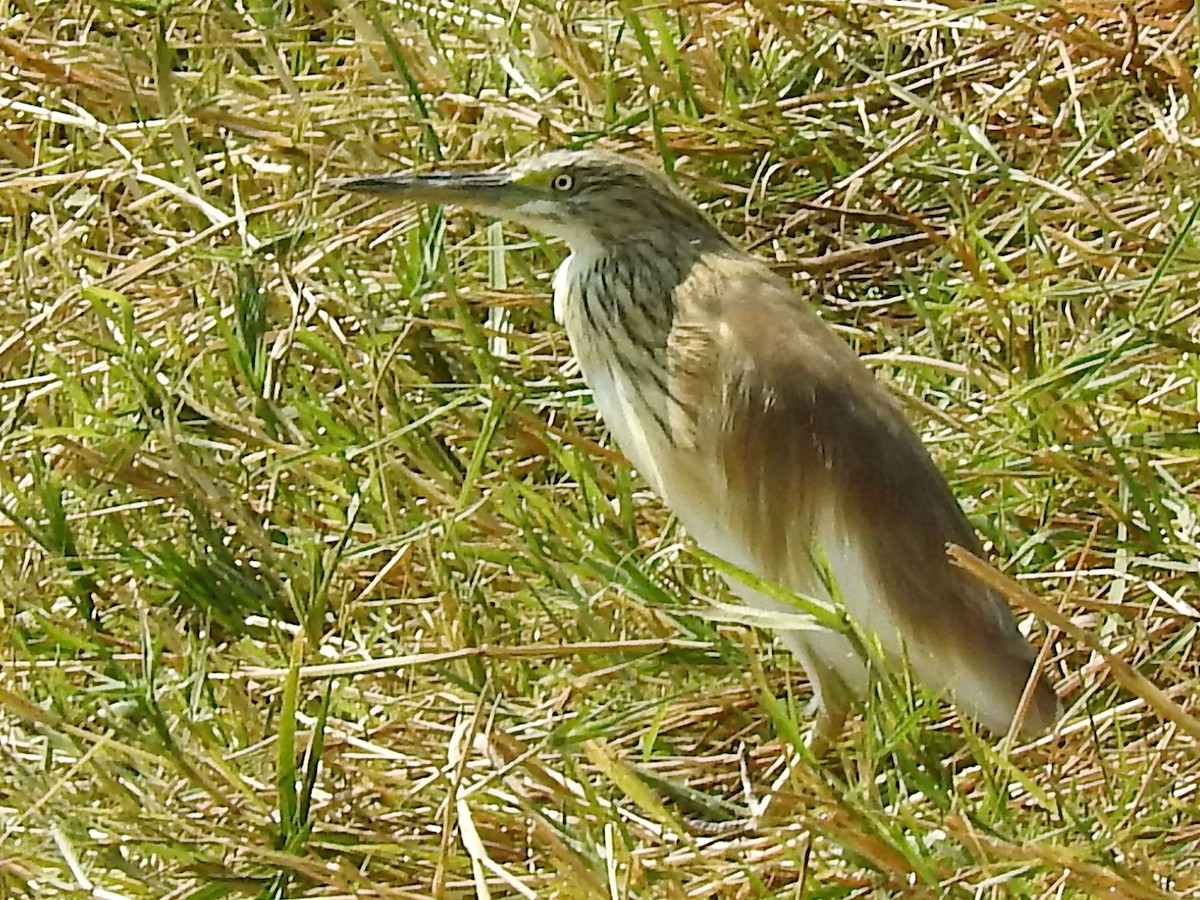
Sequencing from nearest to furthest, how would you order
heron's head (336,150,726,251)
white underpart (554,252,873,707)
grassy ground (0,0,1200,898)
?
grassy ground (0,0,1200,898)
white underpart (554,252,873,707)
heron's head (336,150,726,251)

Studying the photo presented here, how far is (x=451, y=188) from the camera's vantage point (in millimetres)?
1528

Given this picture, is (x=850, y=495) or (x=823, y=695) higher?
(x=850, y=495)

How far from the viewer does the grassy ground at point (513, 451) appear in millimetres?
1240

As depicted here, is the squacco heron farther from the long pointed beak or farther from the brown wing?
the long pointed beak

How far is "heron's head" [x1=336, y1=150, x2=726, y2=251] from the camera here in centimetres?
149

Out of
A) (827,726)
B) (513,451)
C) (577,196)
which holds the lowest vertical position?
(827,726)

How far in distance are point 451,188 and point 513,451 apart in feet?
0.89

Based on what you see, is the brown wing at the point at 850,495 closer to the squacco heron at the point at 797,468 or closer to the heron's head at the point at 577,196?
the squacco heron at the point at 797,468

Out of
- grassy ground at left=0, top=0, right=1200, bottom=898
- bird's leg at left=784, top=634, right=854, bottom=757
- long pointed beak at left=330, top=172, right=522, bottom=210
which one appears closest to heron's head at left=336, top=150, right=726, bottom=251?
long pointed beak at left=330, top=172, right=522, bottom=210

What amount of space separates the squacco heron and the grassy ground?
0.06 meters

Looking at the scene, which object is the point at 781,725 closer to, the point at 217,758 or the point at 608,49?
the point at 217,758

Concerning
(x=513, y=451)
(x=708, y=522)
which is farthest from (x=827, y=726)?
(x=513, y=451)

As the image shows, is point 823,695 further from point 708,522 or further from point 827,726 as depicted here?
point 708,522

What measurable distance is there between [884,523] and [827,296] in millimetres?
548
